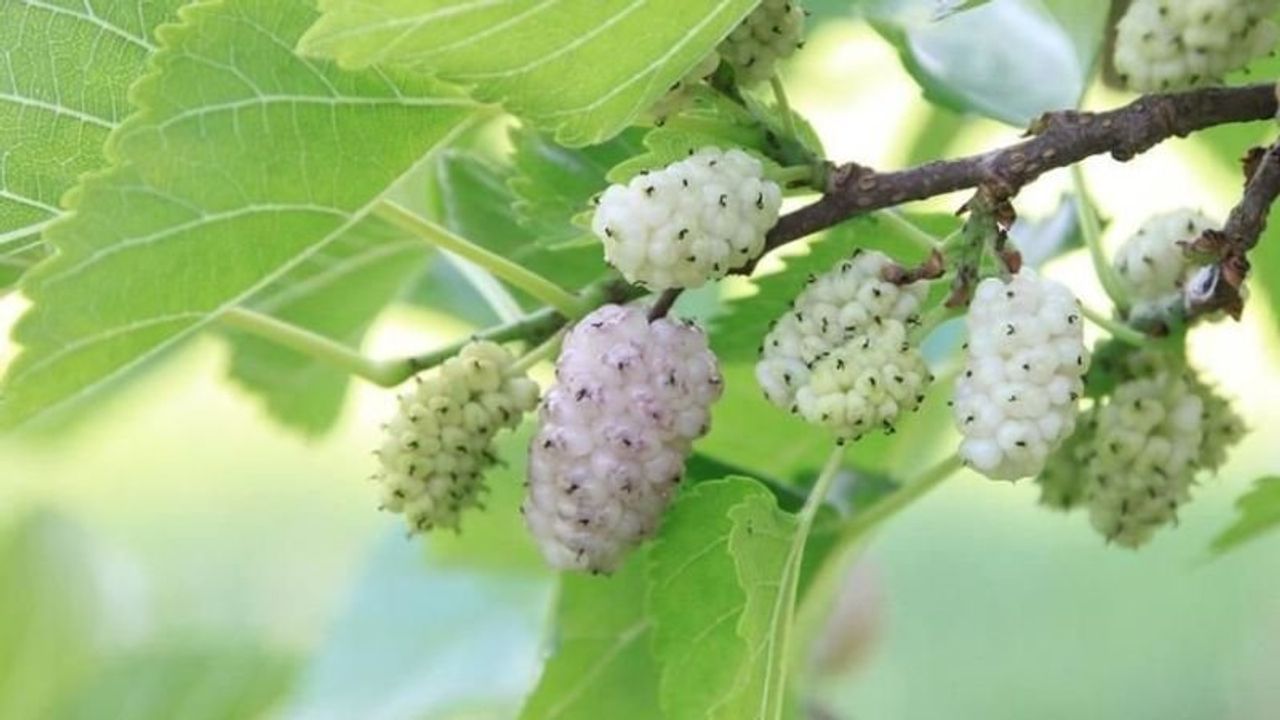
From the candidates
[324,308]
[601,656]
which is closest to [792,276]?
[601,656]

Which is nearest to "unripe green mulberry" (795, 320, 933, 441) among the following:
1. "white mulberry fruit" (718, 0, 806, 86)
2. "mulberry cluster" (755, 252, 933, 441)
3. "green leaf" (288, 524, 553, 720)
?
"mulberry cluster" (755, 252, 933, 441)

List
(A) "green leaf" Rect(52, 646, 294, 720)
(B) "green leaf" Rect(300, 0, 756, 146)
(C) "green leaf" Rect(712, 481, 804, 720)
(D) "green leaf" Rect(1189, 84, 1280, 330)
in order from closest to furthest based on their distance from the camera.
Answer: (B) "green leaf" Rect(300, 0, 756, 146) < (C) "green leaf" Rect(712, 481, 804, 720) < (D) "green leaf" Rect(1189, 84, 1280, 330) < (A) "green leaf" Rect(52, 646, 294, 720)

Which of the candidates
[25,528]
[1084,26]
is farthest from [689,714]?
[25,528]

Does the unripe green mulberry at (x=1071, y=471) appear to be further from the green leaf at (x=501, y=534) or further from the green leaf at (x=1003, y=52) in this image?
the green leaf at (x=501, y=534)

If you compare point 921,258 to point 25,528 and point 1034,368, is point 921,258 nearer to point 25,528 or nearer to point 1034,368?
point 1034,368

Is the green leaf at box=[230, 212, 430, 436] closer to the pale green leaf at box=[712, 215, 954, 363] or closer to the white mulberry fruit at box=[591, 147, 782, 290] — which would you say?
the pale green leaf at box=[712, 215, 954, 363]

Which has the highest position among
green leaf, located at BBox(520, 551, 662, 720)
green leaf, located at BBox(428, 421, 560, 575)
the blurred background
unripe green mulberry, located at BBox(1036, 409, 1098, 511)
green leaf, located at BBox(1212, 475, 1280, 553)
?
unripe green mulberry, located at BBox(1036, 409, 1098, 511)
